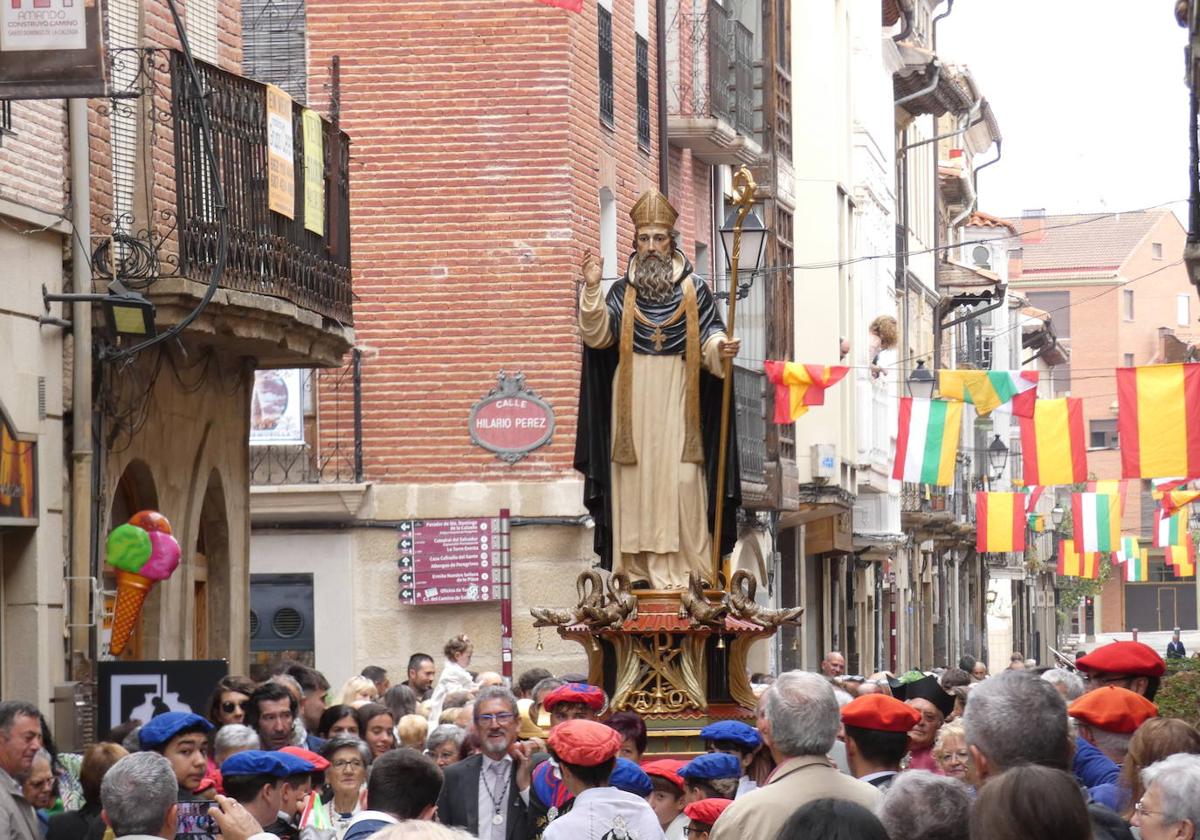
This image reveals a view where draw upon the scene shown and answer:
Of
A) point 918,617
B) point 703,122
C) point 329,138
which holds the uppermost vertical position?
point 703,122

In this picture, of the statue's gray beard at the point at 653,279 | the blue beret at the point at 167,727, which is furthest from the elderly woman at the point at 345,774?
the statue's gray beard at the point at 653,279

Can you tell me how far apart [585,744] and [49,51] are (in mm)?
5169

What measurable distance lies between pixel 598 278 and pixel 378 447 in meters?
12.2

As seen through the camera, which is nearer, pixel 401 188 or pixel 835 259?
pixel 401 188

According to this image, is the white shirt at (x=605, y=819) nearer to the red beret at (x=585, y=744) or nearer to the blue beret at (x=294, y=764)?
the red beret at (x=585, y=744)

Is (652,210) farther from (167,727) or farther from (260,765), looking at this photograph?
(260,765)

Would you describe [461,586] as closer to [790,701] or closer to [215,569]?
[215,569]

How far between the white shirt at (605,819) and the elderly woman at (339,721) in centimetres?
355

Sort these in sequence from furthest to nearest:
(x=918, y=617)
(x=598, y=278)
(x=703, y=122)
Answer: (x=918, y=617) → (x=703, y=122) → (x=598, y=278)

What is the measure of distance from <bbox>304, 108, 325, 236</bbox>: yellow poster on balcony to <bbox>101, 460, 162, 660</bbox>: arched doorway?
6.83ft

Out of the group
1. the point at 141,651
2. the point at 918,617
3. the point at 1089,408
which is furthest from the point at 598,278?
the point at 1089,408

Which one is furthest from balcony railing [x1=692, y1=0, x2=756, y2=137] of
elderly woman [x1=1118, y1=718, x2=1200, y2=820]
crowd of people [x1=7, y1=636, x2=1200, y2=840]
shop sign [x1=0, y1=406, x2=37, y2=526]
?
elderly woman [x1=1118, y1=718, x2=1200, y2=820]

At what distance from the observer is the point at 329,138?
60.6 feet

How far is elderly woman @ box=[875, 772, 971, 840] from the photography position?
6.18 metres
